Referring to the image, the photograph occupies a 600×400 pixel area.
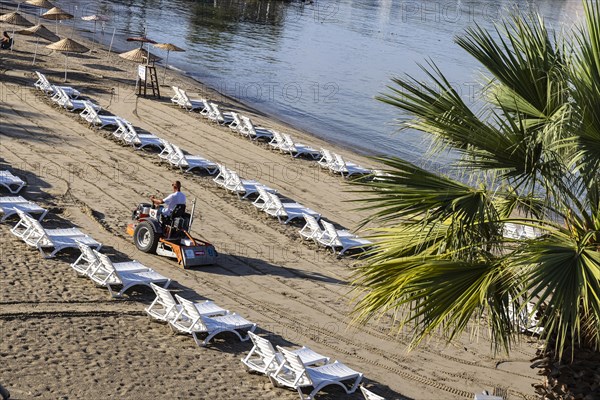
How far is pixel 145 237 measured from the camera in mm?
15633

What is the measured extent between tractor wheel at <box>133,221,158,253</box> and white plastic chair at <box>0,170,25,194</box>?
3100 mm

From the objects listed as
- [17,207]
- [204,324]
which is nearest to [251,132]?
[17,207]

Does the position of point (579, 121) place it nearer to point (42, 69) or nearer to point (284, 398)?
point (284, 398)

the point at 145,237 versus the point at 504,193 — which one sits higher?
the point at 504,193

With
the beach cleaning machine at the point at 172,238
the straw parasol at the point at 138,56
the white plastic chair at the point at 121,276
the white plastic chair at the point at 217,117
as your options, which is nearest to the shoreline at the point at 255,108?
the straw parasol at the point at 138,56

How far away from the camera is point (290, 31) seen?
66938 mm

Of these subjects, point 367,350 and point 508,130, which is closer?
point 508,130

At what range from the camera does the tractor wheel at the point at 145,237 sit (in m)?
15.4

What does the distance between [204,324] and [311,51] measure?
47137 mm

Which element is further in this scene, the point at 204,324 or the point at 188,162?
the point at 188,162

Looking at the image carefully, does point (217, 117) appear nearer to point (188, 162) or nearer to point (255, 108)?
point (188, 162)

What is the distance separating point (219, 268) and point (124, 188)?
4.73 m

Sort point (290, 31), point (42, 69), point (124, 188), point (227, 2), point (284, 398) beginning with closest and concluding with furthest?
point (284, 398) < point (124, 188) < point (42, 69) < point (290, 31) < point (227, 2)

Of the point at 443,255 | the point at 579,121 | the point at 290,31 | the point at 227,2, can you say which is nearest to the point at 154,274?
the point at 443,255
